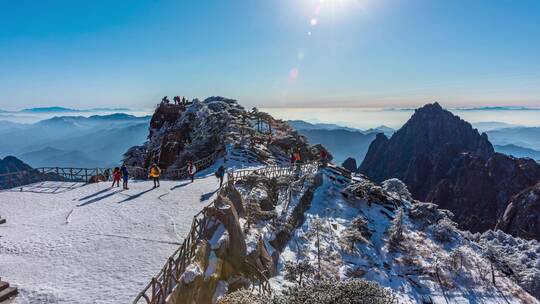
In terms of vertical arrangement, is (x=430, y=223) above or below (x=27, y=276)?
below

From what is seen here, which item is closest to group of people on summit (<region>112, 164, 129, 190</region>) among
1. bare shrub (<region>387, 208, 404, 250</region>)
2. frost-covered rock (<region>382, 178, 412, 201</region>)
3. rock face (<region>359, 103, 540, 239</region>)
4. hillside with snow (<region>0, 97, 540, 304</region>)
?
hillside with snow (<region>0, 97, 540, 304</region>)

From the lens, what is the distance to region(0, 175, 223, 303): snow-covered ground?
10.0 m

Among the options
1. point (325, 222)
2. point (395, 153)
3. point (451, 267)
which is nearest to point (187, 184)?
point (325, 222)

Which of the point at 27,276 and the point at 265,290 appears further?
the point at 265,290

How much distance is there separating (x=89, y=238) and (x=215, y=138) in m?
26.2

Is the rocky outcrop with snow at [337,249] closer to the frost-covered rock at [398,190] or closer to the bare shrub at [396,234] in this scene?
the bare shrub at [396,234]

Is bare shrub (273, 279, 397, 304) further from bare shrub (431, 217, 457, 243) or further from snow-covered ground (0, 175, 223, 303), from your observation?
bare shrub (431, 217, 457, 243)

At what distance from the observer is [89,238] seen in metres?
13.4

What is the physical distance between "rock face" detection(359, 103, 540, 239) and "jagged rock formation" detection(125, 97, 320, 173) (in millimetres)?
42321

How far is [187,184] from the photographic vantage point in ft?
79.8

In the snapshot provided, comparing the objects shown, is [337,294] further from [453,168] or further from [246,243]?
[453,168]

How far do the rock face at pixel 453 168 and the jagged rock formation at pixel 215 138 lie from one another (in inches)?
1666

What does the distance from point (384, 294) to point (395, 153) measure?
12729 centimetres

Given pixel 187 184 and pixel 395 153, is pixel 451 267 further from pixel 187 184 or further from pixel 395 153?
pixel 395 153
